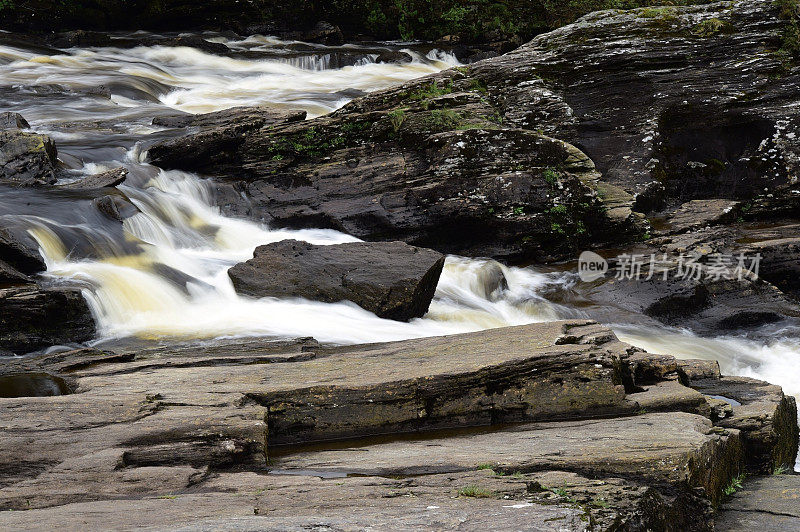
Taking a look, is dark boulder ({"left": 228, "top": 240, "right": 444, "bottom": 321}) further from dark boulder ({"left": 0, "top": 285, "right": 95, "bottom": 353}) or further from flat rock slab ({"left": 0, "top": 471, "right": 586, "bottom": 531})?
flat rock slab ({"left": 0, "top": 471, "right": 586, "bottom": 531})

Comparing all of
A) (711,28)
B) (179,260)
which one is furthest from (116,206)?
(711,28)

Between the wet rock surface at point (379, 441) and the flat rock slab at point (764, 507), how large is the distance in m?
0.16

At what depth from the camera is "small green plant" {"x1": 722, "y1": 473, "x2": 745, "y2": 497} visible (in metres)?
5.57

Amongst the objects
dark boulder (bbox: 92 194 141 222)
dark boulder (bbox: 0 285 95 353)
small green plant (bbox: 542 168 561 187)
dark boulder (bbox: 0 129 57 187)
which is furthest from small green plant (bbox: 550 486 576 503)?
dark boulder (bbox: 0 129 57 187)

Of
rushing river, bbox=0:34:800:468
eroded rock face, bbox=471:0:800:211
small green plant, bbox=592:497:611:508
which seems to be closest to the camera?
small green plant, bbox=592:497:611:508

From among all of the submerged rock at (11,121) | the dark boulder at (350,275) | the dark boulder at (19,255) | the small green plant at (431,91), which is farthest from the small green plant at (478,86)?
the dark boulder at (19,255)

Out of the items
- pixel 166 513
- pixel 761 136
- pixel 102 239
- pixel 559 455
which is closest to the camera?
pixel 166 513

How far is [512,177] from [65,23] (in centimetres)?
2066

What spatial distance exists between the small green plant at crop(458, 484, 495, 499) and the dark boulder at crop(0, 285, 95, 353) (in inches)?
250

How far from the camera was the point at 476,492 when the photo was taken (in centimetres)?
428

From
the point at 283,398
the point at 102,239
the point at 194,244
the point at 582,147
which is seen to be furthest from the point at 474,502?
the point at 582,147

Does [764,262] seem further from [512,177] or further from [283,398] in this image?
[283,398]

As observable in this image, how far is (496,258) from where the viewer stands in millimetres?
13781

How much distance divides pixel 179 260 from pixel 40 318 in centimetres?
318
